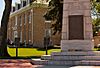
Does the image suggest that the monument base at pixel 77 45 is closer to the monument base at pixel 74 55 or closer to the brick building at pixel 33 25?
the monument base at pixel 74 55

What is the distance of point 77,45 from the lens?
1788 centimetres

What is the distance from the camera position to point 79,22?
1786 cm

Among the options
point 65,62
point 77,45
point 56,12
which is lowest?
point 65,62

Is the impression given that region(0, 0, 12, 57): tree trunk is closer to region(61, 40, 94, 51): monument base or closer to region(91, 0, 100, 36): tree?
region(61, 40, 94, 51): monument base

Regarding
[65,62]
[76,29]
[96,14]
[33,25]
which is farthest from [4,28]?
[33,25]

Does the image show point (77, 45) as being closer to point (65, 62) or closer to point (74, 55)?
point (74, 55)

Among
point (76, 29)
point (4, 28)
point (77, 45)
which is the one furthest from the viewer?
point (4, 28)

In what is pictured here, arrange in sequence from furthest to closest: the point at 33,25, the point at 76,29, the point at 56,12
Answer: the point at 33,25 < the point at 56,12 < the point at 76,29

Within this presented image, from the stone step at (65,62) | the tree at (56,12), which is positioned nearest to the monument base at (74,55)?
the stone step at (65,62)

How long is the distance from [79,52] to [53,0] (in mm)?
22317

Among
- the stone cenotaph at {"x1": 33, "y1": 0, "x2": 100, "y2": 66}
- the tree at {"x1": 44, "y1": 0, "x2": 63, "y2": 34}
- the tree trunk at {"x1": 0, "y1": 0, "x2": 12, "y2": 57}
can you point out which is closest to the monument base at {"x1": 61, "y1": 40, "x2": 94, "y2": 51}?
the stone cenotaph at {"x1": 33, "y1": 0, "x2": 100, "y2": 66}

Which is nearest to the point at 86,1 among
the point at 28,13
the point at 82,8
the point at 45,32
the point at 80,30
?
the point at 82,8

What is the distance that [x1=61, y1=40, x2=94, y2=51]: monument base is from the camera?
17.7 metres

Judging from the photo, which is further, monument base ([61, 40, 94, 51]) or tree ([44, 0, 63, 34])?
tree ([44, 0, 63, 34])
